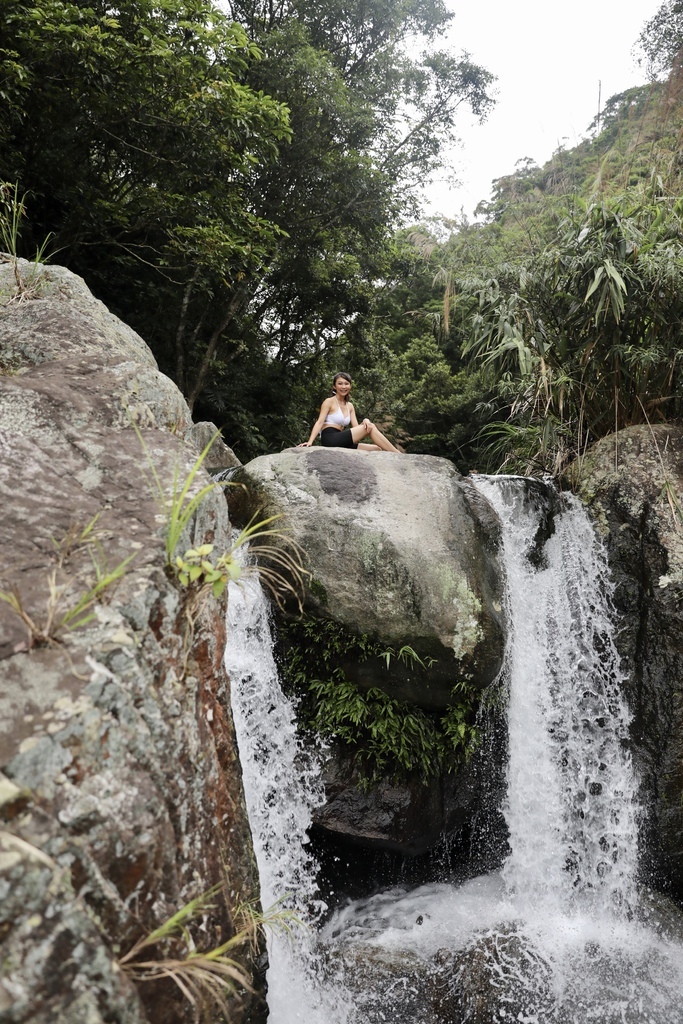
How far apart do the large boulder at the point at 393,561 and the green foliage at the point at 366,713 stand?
0.22 feet

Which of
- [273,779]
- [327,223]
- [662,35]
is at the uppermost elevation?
[662,35]

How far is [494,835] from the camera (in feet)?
15.3

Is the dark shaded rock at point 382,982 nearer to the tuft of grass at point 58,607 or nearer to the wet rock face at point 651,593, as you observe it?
the wet rock face at point 651,593

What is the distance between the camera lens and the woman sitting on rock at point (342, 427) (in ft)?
19.6

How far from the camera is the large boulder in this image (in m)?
4.46

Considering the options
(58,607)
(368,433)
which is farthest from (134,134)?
(58,607)

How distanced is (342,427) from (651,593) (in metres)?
3.08

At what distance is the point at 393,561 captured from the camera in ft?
14.9

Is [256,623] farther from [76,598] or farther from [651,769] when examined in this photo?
[651,769]

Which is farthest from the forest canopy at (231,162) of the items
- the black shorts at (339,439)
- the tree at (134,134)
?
the black shorts at (339,439)

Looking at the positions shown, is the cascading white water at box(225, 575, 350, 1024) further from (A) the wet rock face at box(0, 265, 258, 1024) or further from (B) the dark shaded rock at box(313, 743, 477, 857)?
(A) the wet rock face at box(0, 265, 258, 1024)

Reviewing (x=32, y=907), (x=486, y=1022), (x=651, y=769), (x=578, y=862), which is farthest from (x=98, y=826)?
(x=651, y=769)

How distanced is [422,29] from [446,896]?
16.3 metres

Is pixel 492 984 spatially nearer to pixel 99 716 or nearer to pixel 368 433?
pixel 99 716
